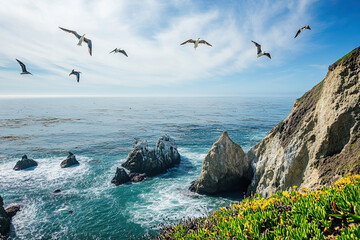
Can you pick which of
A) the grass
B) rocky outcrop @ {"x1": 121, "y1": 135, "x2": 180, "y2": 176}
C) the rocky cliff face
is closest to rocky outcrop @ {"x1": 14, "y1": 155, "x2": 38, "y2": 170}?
rocky outcrop @ {"x1": 121, "y1": 135, "x2": 180, "y2": 176}

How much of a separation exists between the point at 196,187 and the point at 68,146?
1616 inches

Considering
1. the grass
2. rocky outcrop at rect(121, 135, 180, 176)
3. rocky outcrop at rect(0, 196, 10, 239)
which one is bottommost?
rocky outcrop at rect(0, 196, 10, 239)

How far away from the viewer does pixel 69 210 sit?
72.0ft

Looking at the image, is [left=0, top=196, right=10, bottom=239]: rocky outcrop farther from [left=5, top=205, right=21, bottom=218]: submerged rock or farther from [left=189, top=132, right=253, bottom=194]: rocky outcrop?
[left=189, top=132, right=253, bottom=194]: rocky outcrop

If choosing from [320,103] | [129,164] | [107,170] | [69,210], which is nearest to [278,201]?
[320,103]

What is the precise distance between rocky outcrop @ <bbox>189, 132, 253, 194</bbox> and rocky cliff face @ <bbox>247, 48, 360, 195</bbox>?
15.0 feet

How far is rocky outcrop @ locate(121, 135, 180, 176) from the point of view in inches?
1285

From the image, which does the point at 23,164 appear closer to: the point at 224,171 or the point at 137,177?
the point at 137,177

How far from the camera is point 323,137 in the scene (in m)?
14.5

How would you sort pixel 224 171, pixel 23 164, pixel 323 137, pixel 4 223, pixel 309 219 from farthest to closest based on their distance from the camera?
pixel 23 164, pixel 224 171, pixel 4 223, pixel 323 137, pixel 309 219

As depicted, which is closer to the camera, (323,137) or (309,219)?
(309,219)

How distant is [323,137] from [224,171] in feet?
39.9

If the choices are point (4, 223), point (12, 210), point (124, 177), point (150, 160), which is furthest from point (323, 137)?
point (12, 210)

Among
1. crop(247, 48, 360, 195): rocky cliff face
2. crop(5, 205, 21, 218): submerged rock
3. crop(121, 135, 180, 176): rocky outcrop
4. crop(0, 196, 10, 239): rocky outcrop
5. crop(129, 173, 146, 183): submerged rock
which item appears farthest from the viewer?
crop(121, 135, 180, 176): rocky outcrop
